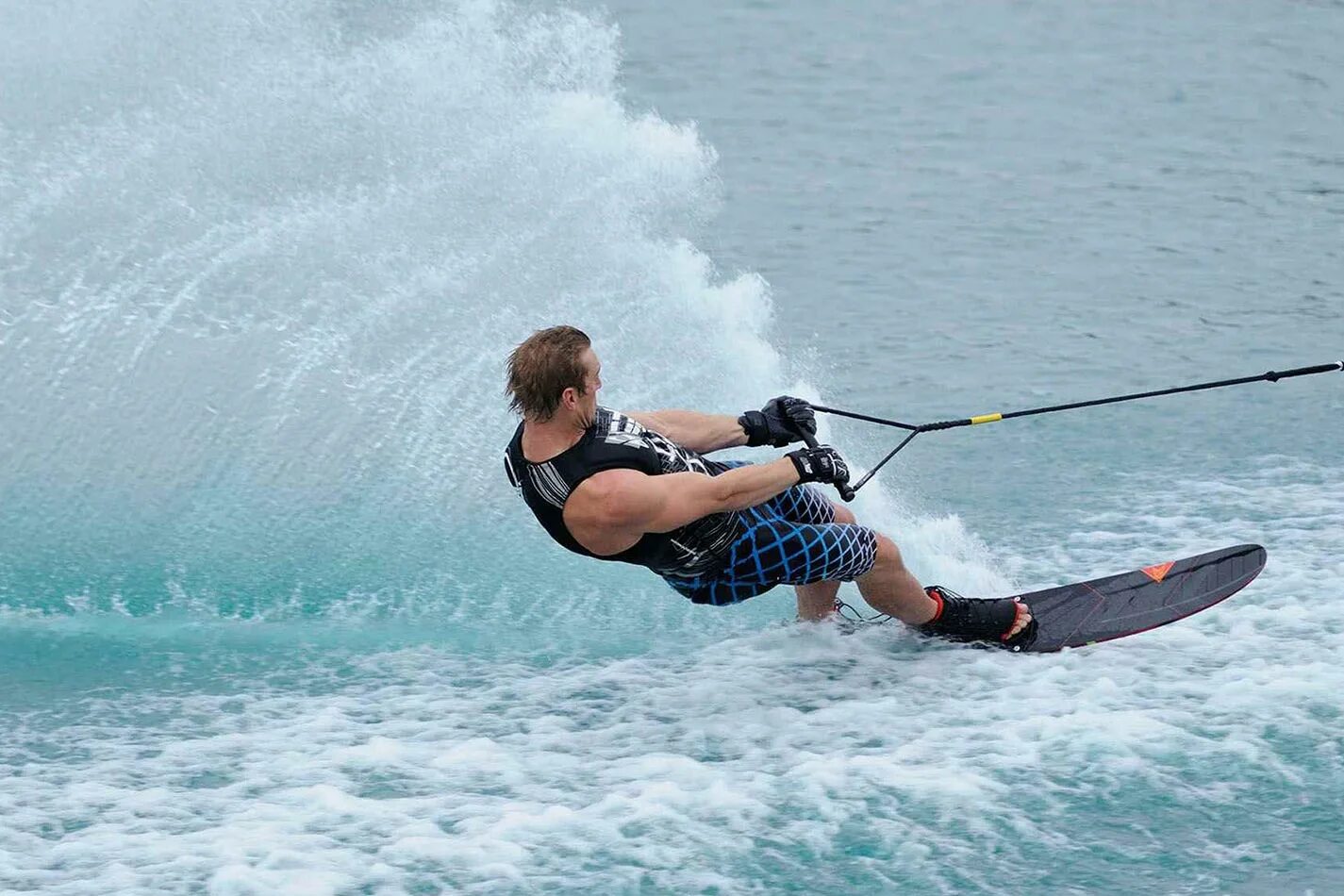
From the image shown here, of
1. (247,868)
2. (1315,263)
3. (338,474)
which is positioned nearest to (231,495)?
(338,474)

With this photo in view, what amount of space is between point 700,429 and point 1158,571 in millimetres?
2002

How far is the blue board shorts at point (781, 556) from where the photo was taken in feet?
18.8

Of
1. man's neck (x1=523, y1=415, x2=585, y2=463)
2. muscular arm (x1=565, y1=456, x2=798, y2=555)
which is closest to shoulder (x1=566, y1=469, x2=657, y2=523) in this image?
muscular arm (x1=565, y1=456, x2=798, y2=555)

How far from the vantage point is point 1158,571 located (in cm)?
664

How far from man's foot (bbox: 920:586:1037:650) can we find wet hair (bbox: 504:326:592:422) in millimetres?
1801

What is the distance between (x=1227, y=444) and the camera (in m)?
8.71

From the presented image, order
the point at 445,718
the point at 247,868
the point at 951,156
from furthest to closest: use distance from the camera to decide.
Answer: the point at 951,156, the point at 445,718, the point at 247,868

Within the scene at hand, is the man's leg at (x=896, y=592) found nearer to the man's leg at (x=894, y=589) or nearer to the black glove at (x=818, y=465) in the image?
the man's leg at (x=894, y=589)

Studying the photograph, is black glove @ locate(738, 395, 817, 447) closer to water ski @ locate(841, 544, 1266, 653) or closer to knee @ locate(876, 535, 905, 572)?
knee @ locate(876, 535, 905, 572)

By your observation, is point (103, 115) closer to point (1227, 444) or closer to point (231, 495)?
point (231, 495)

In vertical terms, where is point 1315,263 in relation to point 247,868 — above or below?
above

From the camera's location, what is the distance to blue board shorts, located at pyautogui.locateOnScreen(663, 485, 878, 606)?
5734 mm

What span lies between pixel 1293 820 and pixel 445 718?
107 inches

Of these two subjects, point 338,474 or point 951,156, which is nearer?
point 338,474
